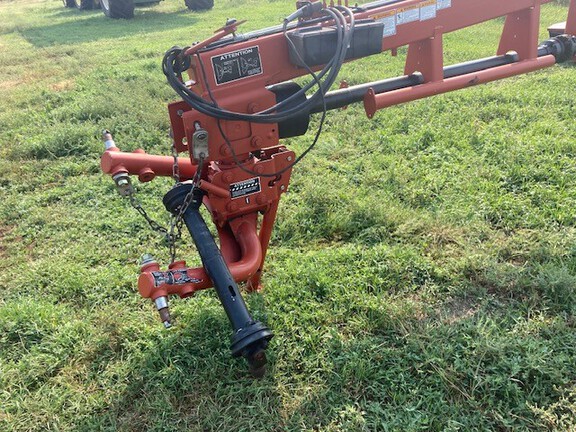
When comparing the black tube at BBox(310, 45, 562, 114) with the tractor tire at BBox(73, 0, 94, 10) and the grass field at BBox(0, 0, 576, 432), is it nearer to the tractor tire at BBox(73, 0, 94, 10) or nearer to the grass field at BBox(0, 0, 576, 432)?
the grass field at BBox(0, 0, 576, 432)

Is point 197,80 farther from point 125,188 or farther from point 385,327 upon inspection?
point 385,327

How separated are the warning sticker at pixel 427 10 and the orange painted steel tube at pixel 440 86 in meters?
0.35

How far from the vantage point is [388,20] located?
2.57 metres

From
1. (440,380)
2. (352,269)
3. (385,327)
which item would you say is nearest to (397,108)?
(352,269)

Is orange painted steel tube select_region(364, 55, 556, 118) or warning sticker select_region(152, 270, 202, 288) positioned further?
orange painted steel tube select_region(364, 55, 556, 118)

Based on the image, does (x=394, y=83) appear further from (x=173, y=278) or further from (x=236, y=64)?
(x=173, y=278)

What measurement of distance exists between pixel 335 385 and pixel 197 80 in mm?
1615

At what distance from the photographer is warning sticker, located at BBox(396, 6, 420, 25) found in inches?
102

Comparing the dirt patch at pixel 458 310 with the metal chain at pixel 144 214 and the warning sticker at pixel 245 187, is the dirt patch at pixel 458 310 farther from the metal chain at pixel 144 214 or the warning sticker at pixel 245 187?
the metal chain at pixel 144 214

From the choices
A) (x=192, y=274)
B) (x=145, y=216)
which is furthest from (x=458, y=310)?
(x=145, y=216)

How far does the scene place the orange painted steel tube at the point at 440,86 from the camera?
267 centimetres

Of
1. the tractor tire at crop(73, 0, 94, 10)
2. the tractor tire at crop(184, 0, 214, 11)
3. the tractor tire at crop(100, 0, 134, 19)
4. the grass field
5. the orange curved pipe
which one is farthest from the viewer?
the tractor tire at crop(73, 0, 94, 10)

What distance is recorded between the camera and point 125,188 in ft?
7.66

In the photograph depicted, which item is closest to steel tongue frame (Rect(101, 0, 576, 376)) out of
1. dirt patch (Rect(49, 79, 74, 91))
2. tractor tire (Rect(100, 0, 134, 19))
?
dirt patch (Rect(49, 79, 74, 91))
